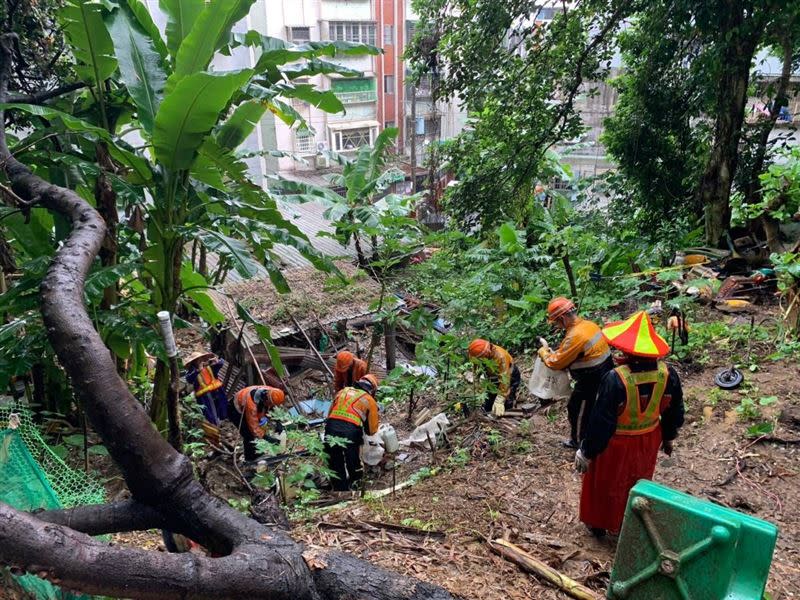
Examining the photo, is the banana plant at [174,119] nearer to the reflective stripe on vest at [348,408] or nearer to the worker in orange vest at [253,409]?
Result: the reflective stripe on vest at [348,408]

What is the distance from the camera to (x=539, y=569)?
304 centimetres

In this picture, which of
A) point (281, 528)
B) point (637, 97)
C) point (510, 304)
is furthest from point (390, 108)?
point (281, 528)

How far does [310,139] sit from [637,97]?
15.4 metres

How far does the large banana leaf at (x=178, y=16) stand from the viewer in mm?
4052

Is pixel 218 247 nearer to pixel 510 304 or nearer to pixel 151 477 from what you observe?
pixel 151 477

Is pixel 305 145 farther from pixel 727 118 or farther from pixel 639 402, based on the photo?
pixel 639 402

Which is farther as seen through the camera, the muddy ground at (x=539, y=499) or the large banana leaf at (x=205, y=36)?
the large banana leaf at (x=205, y=36)

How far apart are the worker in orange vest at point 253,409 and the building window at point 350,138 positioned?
17.9 m

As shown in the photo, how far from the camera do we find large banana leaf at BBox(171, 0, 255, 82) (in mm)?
3492

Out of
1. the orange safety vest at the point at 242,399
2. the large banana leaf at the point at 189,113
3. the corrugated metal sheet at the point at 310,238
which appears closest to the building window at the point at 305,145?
the corrugated metal sheet at the point at 310,238

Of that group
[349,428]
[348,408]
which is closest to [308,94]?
[348,408]

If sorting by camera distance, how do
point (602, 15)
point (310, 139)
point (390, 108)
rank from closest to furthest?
point (602, 15) → point (310, 139) → point (390, 108)

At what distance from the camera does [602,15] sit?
7598 mm

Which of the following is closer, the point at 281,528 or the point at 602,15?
the point at 281,528
